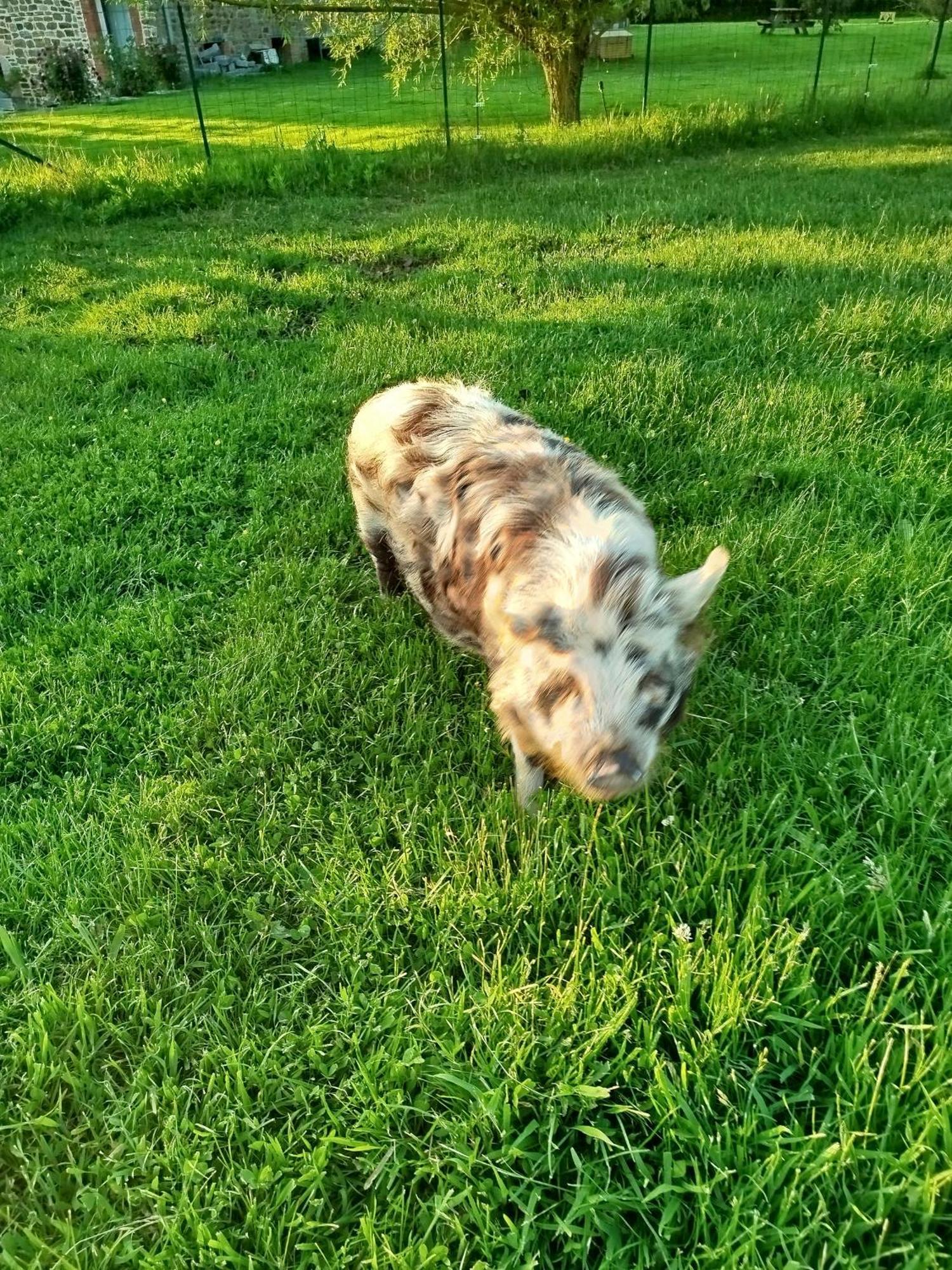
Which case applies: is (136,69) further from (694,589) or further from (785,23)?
(694,589)

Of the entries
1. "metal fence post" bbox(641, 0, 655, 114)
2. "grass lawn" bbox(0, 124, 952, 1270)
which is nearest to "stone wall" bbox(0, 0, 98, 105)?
"metal fence post" bbox(641, 0, 655, 114)

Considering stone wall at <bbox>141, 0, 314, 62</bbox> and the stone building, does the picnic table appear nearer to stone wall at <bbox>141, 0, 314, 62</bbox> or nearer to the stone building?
stone wall at <bbox>141, 0, 314, 62</bbox>

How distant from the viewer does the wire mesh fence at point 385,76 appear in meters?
16.0

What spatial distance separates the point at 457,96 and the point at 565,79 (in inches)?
419

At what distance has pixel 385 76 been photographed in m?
19.4

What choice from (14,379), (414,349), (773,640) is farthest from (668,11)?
(773,640)

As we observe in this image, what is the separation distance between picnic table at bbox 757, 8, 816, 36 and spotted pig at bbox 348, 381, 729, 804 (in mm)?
44721

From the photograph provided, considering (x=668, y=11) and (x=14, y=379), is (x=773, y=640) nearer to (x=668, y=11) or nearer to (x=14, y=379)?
(x=14, y=379)

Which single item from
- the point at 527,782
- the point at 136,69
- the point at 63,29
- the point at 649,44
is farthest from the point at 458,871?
the point at 63,29

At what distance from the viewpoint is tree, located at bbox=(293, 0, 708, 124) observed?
15.0m

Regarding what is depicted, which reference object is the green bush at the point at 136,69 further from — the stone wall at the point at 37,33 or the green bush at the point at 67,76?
the stone wall at the point at 37,33

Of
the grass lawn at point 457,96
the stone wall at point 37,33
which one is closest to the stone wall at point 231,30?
the grass lawn at point 457,96

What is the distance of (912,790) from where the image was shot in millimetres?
2871

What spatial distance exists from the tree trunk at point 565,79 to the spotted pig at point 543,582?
15.1m
